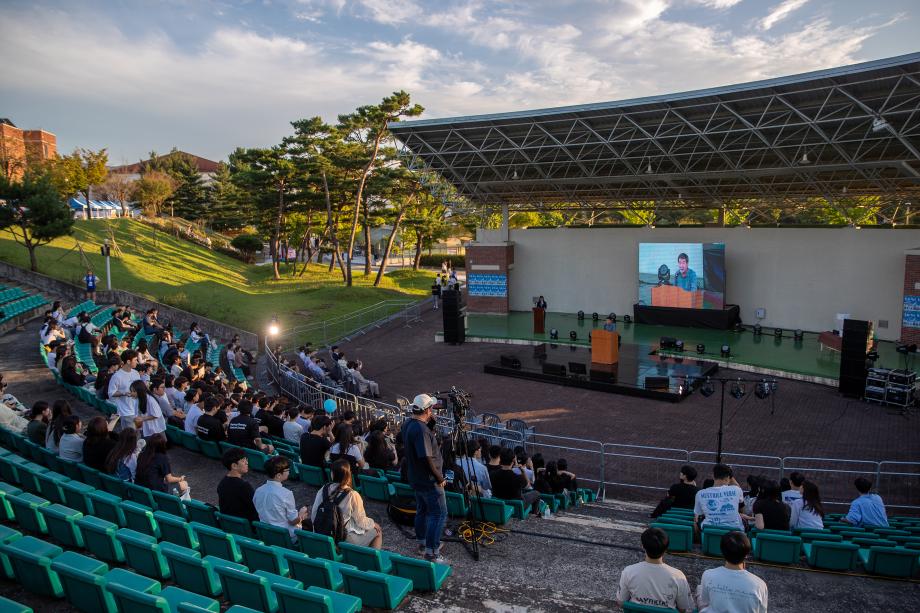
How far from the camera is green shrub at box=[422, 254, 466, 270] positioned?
2218 inches

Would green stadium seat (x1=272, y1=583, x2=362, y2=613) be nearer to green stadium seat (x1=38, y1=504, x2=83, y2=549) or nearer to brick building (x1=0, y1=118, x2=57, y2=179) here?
green stadium seat (x1=38, y1=504, x2=83, y2=549)

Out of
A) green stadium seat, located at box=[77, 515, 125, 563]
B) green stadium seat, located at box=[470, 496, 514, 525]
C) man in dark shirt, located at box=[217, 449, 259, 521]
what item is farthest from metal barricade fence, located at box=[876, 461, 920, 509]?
green stadium seat, located at box=[77, 515, 125, 563]

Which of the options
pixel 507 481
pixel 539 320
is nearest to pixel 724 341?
pixel 539 320

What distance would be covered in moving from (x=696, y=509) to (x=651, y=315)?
2172 centimetres

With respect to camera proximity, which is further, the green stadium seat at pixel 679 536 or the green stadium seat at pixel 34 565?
the green stadium seat at pixel 679 536

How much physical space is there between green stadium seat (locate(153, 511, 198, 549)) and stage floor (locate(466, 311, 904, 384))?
60.9 feet

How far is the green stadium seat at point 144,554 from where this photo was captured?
4590mm

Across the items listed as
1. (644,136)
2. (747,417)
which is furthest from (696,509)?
(644,136)

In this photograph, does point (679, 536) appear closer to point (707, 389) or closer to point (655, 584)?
point (655, 584)

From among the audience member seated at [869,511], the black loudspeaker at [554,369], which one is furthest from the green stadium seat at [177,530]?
the black loudspeaker at [554,369]

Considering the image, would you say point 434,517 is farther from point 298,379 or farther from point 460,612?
point 298,379

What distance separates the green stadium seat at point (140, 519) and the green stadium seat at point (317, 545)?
1314 mm

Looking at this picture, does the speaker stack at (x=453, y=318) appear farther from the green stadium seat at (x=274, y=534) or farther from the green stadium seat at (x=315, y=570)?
the green stadium seat at (x=315, y=570)

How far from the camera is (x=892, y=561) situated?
5.53 metres
